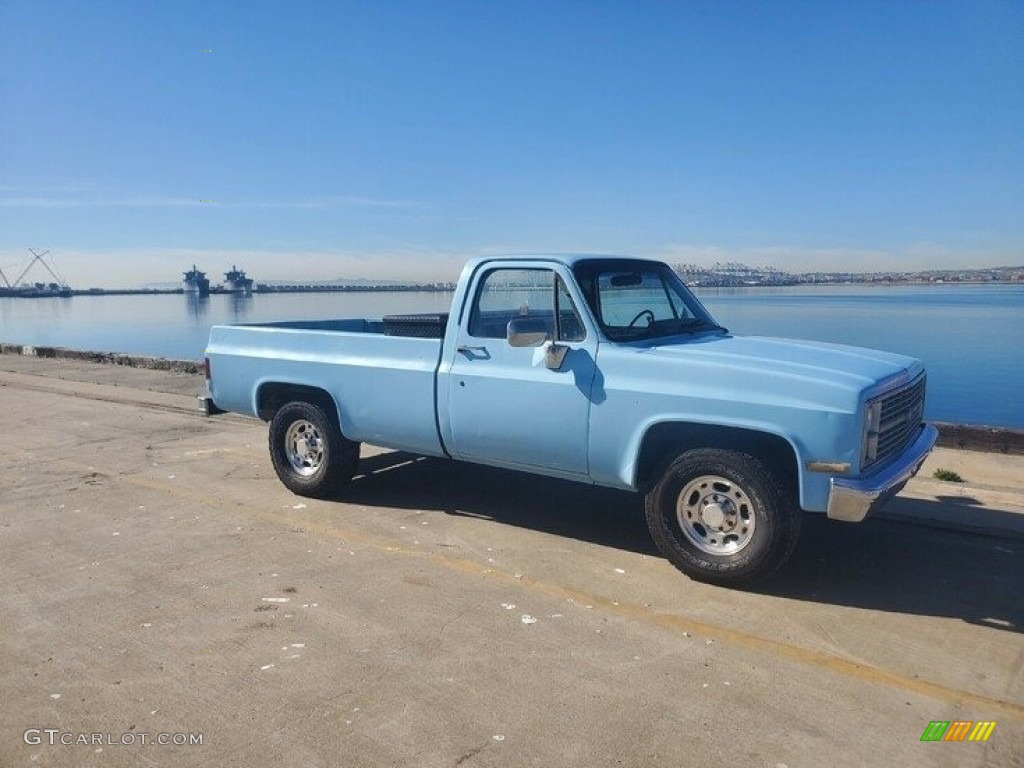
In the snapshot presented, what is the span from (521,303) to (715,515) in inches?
→ 80.1

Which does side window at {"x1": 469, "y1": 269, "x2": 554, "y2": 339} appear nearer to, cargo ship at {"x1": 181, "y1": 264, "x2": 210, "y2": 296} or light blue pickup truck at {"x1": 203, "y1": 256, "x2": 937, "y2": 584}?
light blue pickup truck at {"x1": 203, "y1": 256, "x2": 937, "y2": 584}

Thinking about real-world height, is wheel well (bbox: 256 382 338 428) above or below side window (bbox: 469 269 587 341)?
below

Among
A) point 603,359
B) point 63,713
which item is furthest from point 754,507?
point 63,713

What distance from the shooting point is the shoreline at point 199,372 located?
876 cm

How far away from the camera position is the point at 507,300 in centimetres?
575

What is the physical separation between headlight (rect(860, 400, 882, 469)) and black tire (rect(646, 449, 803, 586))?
1.57 feet

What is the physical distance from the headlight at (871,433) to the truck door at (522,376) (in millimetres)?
1654

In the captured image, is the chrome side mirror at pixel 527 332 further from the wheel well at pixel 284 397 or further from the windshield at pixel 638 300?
the wheel well at pixel 284 397

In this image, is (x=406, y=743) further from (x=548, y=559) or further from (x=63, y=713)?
(x=548, y=559)

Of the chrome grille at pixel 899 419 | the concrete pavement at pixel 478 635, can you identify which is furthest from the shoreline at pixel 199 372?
the chrome grille at pixel 899 419

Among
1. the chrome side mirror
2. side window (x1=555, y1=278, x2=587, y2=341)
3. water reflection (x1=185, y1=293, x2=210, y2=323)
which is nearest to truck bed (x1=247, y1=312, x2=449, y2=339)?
the chrome side mirror

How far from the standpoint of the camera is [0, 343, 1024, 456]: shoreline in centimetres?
876

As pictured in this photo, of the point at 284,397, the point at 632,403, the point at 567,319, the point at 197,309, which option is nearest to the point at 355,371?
the point at 284,397

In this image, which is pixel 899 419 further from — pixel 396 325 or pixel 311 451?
pixel 311 451
